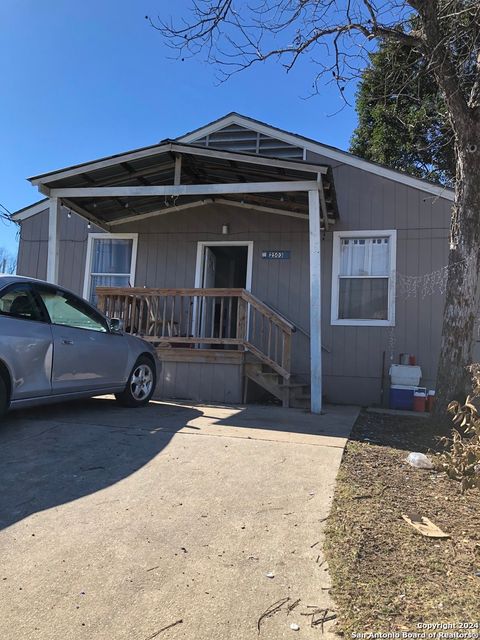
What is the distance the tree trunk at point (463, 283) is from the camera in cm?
594

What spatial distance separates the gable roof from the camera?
28.9 feet

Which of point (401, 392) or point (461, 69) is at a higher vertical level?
point (461, 69)

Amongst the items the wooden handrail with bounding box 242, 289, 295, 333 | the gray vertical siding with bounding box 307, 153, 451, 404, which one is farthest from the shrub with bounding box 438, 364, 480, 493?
the gray vertical siding with bounding box 307, 153, 451, 404

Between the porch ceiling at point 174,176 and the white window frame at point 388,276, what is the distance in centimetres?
52

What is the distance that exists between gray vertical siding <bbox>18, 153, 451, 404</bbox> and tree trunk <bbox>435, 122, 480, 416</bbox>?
8.82 feet

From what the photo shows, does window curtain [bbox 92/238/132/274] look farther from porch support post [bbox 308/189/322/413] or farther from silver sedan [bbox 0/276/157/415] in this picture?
porch support post [bbox 308/189/322/413]

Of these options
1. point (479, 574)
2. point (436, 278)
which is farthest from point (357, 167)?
point (479, 574)

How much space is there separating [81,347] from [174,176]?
13.1ft

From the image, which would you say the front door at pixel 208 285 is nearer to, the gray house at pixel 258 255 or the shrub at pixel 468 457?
the gray house at pixel 258 255

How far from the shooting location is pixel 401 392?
829 centimetres

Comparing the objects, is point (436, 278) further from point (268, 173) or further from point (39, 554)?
point (39, 554)

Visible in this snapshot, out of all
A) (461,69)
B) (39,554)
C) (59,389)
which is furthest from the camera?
(461,69)

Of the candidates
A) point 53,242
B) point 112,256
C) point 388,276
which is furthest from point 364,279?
point 53,242

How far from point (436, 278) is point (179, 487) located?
6.57m
